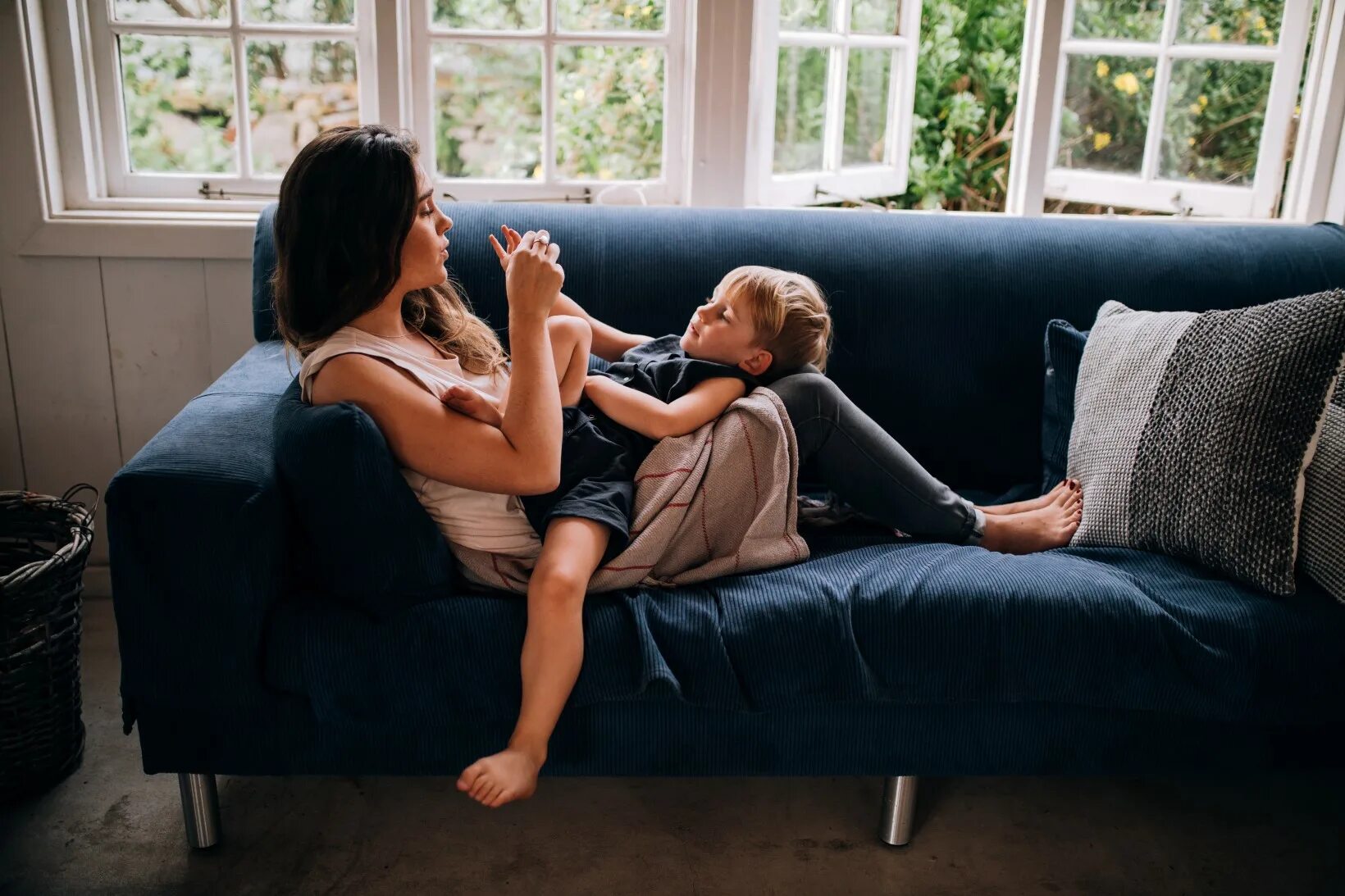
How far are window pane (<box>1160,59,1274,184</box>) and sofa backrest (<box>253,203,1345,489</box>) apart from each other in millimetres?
644

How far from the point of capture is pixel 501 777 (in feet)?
4.96

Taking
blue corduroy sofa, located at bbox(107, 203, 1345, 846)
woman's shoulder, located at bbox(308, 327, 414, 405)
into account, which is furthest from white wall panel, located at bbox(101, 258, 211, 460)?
woman's shoulder, located at bbox(308, 327, 414, 405)

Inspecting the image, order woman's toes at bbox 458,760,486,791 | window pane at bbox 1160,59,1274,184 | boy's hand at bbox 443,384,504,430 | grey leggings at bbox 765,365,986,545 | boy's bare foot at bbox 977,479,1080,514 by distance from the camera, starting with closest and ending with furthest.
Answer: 1. woman's toes at bbox 458,760,486,791
2. boy's hand at bbox 443,384,504,430
3. grey leggings at bbox 765,365,986,545
4. boy's bare foot at bbox 977,479,1080,514
5. window pane at bbox 1160,59,1274,184

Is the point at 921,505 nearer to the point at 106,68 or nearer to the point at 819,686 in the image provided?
the point at 819,686

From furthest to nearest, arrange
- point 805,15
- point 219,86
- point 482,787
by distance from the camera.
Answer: point 805,15
point 219,86
point 482,787

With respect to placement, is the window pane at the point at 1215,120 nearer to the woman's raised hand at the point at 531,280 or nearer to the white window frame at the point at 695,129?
the white window frame at the point at 695,129

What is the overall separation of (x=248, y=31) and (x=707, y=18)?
3.29 ft

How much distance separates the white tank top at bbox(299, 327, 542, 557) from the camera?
162 centimetres

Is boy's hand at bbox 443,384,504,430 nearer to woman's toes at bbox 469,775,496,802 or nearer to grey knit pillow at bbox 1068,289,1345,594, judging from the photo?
woman's toes at bbox 469,775,496,802

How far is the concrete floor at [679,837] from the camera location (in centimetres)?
170

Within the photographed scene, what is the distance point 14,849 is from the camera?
1.73 meters

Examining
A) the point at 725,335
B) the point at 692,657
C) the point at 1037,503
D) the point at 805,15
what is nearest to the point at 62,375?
the point at 725,335

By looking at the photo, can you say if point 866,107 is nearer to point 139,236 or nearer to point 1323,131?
point 1323,131

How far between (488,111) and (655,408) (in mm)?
1133
